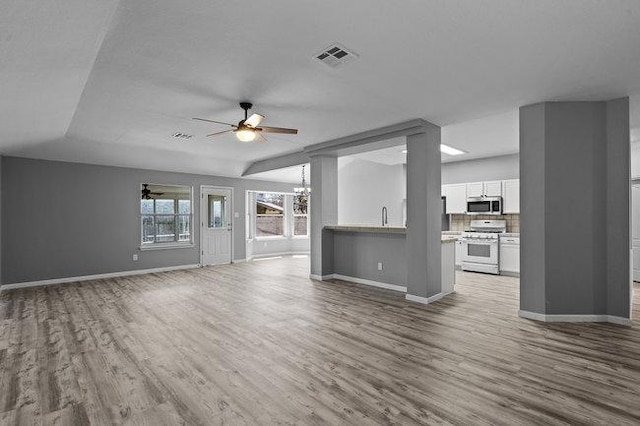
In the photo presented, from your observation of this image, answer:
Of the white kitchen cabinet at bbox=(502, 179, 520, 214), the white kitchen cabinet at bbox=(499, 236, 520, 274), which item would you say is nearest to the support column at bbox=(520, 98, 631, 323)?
the white kitchen cabinet at bbox=(499, 236, 520, 274)

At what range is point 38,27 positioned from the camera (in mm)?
2016

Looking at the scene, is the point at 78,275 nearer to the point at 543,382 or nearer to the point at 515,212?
the point at 543,382

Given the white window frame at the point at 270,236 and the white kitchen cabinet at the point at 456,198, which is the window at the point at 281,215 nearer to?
the white window frame at the point at 270,236

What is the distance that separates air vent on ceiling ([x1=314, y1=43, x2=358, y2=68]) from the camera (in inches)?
107

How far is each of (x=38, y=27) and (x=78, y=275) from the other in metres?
6.24

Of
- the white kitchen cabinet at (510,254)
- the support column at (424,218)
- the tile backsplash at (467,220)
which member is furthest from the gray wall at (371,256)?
the tile backsplash at (467,220)

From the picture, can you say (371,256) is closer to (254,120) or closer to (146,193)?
(254,120)

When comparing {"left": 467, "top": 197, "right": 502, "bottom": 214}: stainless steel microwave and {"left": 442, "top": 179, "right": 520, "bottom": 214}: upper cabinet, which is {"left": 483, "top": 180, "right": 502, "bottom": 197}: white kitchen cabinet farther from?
{"left": 467, "top": 197, "right": 502, "bottom": 214}: stainless steel microwave

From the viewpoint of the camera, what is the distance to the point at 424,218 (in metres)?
4.81

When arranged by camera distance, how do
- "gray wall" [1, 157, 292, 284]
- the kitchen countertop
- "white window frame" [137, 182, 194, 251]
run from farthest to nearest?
"white window frame" [137, 182, 194, 251]
"gray wall" [1, 157, 292, 284]
the kitchen countertop

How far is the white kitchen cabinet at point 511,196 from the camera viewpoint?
22.7 feet

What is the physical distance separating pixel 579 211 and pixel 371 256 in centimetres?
311

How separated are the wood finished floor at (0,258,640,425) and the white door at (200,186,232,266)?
3.67 metres

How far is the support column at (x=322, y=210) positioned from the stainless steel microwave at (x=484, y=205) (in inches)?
130
